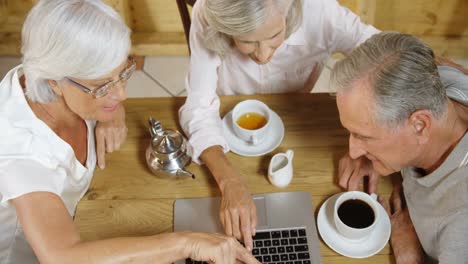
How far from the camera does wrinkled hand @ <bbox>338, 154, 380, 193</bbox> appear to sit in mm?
1314

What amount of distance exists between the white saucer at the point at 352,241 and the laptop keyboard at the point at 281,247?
0.06 metres

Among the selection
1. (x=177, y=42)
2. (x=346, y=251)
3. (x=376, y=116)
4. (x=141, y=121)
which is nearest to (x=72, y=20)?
(x=141, y=121)

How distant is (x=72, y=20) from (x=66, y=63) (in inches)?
3.9

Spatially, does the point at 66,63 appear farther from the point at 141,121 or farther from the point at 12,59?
the point at 12,59

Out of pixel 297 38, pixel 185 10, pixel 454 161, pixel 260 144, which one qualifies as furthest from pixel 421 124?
pixel 185 10

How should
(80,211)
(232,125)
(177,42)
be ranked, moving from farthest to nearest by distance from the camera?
1. (177,42)
2. (232,125)
3. (80,211)

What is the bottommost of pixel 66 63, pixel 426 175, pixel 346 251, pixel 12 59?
pixel 12 59

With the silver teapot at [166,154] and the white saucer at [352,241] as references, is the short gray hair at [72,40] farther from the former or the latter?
the white saucer at [352,241]

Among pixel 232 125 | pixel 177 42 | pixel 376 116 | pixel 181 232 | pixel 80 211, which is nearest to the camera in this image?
pixel 376 116

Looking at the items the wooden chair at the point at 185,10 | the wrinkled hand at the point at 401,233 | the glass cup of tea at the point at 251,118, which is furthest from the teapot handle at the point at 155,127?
the wrinkled hand at the point at 401,233

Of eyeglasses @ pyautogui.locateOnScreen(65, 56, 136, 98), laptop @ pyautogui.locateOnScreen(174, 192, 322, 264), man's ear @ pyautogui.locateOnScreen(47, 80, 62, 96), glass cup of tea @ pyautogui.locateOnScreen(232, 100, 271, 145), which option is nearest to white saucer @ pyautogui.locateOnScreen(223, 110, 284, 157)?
glass cup of tea @ pyautogui.locateOnScreen(232, 100, 271, 145)

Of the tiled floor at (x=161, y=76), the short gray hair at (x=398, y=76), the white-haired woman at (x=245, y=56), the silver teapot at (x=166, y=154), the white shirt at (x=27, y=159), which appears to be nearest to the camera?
the short gray hair at (x=398, y=76)

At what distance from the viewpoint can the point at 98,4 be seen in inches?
44.7

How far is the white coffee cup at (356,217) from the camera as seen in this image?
118 centimetres
